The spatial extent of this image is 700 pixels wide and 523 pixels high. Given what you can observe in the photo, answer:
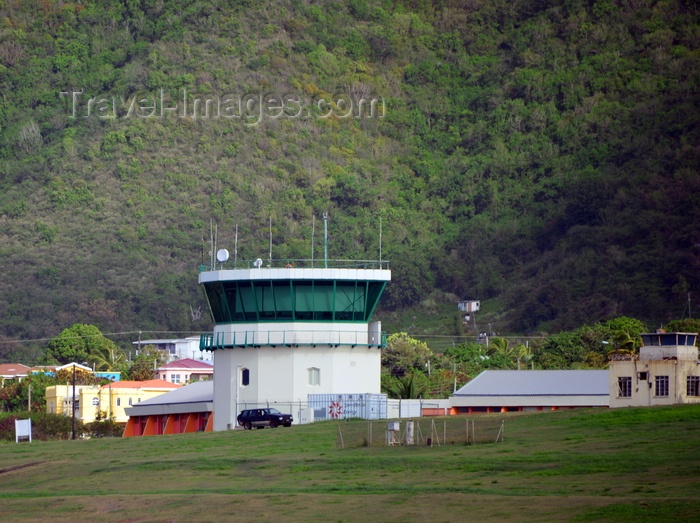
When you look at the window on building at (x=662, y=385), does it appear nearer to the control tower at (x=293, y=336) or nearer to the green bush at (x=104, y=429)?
the control tower at (x=293, y=336)

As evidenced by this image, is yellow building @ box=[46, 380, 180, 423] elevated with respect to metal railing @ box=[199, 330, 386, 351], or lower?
lower

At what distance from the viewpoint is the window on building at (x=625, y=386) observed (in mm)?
74250

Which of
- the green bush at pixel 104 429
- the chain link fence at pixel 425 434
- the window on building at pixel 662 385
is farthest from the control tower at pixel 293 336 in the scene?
the green bush at pixel 104 429

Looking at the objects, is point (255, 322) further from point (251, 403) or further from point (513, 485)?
point (513, 485)

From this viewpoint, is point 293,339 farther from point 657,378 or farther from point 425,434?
point 425,434

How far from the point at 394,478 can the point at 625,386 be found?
29349mm

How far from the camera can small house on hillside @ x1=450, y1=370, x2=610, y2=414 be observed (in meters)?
89.1

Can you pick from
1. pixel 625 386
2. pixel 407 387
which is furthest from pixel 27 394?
pixel 625 386

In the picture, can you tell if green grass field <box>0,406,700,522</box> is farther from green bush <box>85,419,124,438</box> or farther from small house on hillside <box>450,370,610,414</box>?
green bush <box>85,419,124,438</box>

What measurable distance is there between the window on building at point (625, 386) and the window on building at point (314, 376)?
14895mm

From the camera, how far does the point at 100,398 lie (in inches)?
6944

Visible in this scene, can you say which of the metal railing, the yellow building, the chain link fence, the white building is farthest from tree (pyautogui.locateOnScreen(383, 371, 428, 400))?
the yellow building

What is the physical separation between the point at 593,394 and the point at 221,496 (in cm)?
4689

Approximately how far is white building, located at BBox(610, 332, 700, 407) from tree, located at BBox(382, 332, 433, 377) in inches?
3478
